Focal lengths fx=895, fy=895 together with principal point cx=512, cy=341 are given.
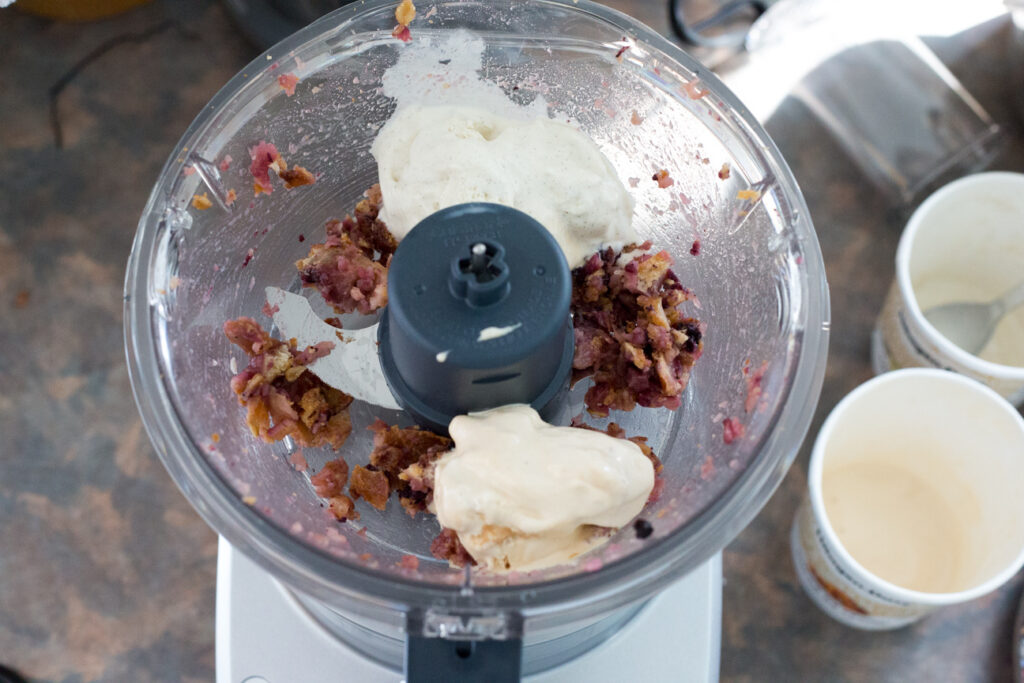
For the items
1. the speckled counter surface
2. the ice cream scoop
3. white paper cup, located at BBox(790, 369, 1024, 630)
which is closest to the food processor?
white paper cup, located at BBox(790, 369, 1024, 630)

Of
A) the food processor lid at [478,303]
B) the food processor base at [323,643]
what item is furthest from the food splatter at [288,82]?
the food processor base at [323,643]

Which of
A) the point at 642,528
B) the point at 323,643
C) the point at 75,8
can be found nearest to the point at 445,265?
the point at 642,528

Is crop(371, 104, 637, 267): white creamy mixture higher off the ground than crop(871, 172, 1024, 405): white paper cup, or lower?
higher

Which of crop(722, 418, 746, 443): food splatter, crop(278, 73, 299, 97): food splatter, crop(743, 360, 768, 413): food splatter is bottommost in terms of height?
crop(722, 418, 746, 443): food splatter

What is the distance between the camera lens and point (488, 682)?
1.55 ft

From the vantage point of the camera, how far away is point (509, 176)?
1.81 ft

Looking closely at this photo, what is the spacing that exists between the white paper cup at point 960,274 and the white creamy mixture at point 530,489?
495 millimetres

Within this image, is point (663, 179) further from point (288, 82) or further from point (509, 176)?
point (288, 82)

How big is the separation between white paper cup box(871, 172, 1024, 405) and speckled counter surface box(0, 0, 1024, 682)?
9cm

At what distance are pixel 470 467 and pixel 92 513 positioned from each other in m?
0.71

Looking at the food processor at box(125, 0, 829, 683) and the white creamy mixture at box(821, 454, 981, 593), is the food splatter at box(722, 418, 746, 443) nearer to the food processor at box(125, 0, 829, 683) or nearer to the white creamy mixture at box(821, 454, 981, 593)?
the food processor at box(125, 0, 829, 683)

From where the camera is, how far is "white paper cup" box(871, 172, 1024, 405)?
0.86m

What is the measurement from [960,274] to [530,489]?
75cm

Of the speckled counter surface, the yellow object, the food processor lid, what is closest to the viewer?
the food processor lid
